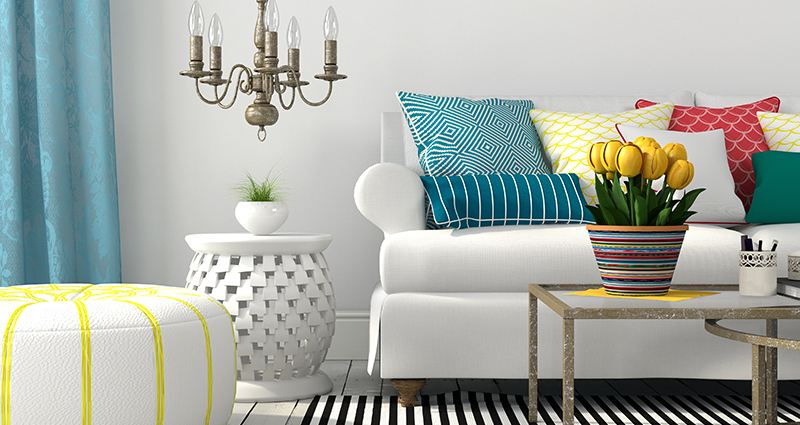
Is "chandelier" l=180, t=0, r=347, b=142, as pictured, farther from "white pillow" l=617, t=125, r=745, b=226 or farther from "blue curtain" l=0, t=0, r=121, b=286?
"white pillow" l=617, t=125, r=745, b=226

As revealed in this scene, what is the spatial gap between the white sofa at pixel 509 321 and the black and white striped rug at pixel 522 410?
0.10 meters

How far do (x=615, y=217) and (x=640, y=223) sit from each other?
0.05 metres

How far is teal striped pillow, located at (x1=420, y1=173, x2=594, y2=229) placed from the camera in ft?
6.14

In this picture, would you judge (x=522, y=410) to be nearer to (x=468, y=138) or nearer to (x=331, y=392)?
(x=331, y=392)

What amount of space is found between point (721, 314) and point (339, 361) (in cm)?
171

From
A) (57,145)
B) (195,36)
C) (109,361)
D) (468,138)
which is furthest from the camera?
(57,145)

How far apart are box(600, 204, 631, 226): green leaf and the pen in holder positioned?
0.25m

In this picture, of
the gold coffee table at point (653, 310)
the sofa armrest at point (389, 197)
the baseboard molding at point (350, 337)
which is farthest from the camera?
the baseboard molding at point (350, 337)

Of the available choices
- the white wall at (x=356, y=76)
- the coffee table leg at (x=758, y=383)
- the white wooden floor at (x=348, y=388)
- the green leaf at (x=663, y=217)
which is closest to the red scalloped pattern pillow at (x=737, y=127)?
the white wall at (x=356, y=76)

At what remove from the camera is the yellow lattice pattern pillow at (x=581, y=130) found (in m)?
2.13

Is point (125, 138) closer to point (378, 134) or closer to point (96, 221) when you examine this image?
point (96, 221)

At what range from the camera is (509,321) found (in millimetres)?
1734

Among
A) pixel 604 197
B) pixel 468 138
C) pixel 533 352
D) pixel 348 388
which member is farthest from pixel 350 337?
pixel 604 197

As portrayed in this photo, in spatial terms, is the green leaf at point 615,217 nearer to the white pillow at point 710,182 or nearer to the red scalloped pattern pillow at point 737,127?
the white pillow at point 710,182
